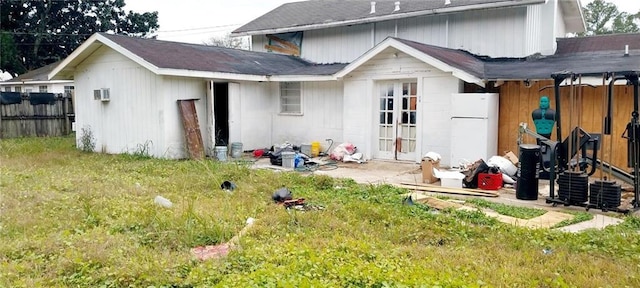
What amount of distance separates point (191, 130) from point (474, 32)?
781 centimetres

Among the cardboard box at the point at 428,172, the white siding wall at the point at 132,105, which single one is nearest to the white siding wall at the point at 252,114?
the white siding wall at the point at 132,105

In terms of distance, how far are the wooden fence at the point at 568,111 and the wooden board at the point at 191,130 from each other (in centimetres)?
685

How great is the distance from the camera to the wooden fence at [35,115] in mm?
16094

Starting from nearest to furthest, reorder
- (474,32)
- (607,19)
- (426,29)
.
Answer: (474,32), (426,29), (607,19)

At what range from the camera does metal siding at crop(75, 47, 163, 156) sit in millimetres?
11328

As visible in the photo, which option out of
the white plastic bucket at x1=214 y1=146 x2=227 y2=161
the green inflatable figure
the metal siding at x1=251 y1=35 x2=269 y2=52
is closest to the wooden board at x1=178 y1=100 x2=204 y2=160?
the white plastic bucket at x1=214 y1=146 x2=227 y2=161

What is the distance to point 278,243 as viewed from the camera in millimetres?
4504

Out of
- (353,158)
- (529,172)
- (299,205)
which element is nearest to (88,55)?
(353,158)

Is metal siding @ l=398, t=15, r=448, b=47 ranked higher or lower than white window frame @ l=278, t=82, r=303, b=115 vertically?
higher

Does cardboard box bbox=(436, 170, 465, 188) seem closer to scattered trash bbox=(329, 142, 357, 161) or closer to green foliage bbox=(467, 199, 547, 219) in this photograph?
green foliage bbox=(467, 199, 547, 219)

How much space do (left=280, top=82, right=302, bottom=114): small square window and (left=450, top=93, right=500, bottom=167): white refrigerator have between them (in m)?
4.85

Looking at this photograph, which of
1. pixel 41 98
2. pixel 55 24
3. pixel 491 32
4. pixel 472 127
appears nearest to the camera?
pixel 472 127

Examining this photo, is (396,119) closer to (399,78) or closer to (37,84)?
(399,78)

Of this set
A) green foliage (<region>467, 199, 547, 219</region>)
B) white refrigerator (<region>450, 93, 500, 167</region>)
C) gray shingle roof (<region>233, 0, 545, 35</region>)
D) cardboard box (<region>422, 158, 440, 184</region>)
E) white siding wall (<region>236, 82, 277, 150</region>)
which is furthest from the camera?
gray shingle roof (<region>233, 0, 545, 35</region>)
